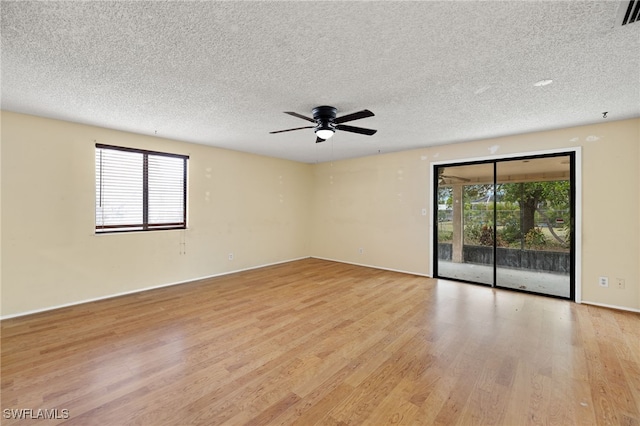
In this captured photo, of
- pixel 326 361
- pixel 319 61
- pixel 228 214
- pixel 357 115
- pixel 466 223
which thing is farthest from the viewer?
pixel 228 214

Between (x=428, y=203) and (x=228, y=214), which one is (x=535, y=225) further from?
(x=228, y=214)

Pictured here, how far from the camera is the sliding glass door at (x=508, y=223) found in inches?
163

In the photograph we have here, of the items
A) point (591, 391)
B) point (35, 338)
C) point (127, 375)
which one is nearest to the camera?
point (591, 391)

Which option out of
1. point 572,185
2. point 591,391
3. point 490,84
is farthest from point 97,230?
point 572,185

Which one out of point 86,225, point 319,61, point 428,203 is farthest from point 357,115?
point 86,225

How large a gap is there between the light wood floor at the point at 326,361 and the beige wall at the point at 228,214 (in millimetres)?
561

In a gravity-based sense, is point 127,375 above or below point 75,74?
below

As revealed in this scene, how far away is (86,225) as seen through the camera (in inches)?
150

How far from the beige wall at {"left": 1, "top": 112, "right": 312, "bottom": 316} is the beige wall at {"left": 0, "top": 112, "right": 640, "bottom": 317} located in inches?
0.5

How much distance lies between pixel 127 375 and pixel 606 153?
5894 millimetres

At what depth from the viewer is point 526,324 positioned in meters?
3.13

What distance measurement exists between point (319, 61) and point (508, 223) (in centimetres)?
413

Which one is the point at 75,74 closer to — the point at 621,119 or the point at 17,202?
the point at 17,202

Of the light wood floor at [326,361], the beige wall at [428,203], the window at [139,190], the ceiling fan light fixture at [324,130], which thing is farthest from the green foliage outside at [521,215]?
the window at [139,190]
